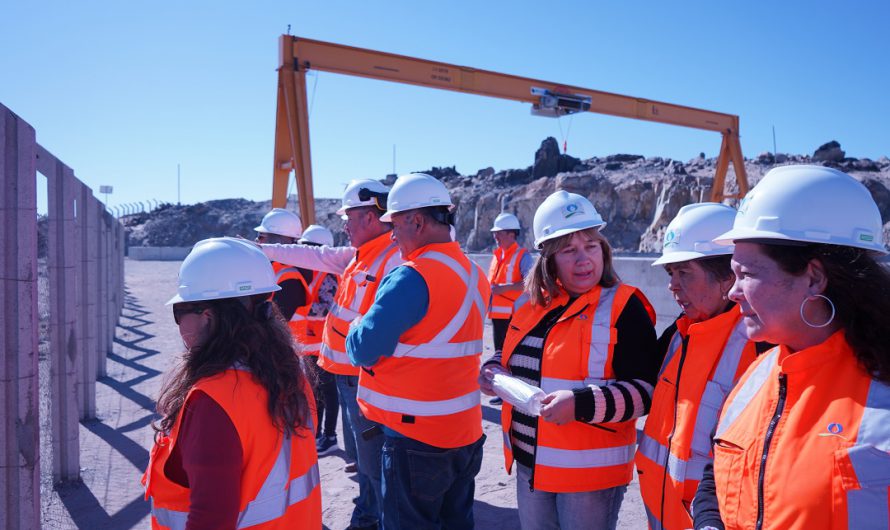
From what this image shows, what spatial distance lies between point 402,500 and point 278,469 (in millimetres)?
1091

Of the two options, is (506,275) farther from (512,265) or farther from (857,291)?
(857,291)

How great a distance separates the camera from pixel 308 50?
37.2 ft

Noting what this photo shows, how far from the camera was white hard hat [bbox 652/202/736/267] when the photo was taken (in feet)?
7.47

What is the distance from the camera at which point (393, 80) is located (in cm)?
1262

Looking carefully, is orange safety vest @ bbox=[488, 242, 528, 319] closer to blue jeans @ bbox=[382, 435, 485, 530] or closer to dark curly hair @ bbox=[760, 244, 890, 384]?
blue jeans @ bbox=[382, 435, 485, 530]

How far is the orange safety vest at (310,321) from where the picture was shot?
17.3ft

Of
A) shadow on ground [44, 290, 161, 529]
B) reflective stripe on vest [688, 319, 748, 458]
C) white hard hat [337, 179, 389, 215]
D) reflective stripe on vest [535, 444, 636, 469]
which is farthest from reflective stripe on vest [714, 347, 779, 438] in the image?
shadow on ground [44, 290, 161, 529]

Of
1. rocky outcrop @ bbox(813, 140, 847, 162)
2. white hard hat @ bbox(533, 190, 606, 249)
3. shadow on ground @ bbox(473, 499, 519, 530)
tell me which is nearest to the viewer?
white hard hat @ bbox(533, 190, 606, 249)

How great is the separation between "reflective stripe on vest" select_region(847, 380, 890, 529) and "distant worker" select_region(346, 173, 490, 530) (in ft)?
6.07

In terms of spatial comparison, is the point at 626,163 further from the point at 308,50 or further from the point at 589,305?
the point at 589,305

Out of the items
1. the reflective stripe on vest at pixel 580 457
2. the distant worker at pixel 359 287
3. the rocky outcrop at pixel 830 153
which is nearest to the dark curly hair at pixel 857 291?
the reflective stripe on vest at pixel 580 457

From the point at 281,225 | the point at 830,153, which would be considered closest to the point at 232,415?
the point at 281,225

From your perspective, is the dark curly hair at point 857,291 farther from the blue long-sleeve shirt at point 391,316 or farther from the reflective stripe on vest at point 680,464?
the blue long-sleeve shirt at point 391,316

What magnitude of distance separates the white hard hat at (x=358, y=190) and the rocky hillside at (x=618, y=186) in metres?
25.6
